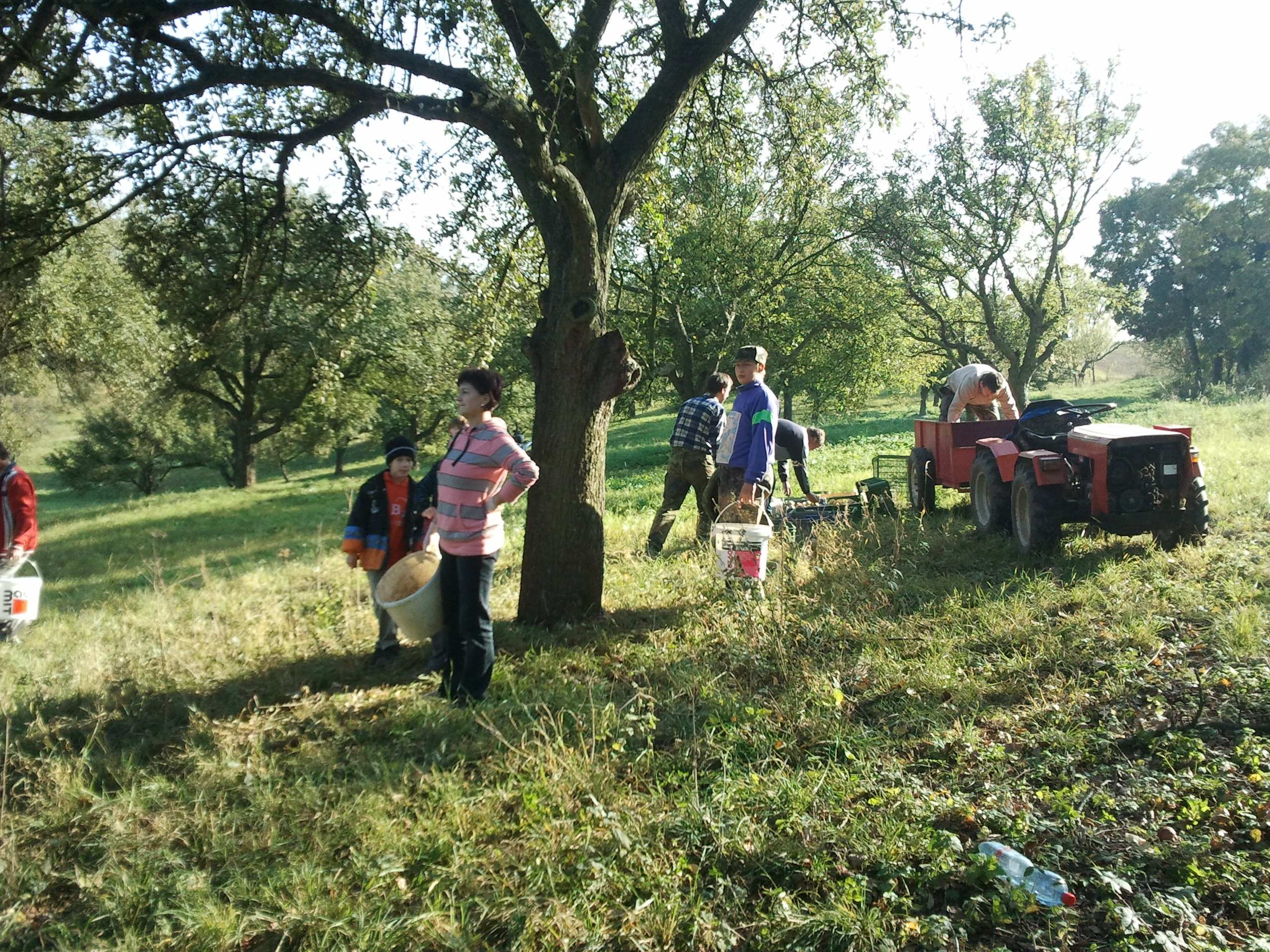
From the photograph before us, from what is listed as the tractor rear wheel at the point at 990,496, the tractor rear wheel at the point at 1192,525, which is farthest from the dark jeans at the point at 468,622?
the tractor rear wheel at the point at 1192,525

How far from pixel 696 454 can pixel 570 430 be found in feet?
8.24

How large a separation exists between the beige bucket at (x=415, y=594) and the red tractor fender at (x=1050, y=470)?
5.04m

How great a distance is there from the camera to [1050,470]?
6707 mm

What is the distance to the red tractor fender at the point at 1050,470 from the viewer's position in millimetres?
6688

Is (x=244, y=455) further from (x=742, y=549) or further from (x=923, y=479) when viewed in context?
(x=742, y=549)

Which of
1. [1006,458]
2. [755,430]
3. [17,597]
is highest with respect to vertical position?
[755,430]

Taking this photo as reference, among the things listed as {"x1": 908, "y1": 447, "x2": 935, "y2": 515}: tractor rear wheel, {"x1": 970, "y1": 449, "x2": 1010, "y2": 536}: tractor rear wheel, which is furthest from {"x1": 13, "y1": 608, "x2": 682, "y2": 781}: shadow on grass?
{"x1": 908, "y1": 447, "x2": 935, "y2": 515}: tractor rear wheel

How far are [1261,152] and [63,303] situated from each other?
5113 cm

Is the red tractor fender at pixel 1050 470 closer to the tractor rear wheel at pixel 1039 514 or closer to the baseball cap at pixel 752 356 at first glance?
the tractor rear wheel at pixel 1039 514

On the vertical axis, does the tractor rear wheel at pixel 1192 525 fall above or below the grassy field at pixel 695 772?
above

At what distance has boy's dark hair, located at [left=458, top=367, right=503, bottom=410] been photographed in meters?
4.67

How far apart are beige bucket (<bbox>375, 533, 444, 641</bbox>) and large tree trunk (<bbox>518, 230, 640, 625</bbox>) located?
101 cm

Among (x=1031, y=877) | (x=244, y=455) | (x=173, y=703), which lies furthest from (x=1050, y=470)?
(x=244, y=455)

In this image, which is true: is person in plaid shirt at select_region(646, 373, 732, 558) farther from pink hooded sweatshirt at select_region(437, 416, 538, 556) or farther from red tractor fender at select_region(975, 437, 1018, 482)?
pink hooded sweatshirt at select_region(437, 416, 538, 556)
